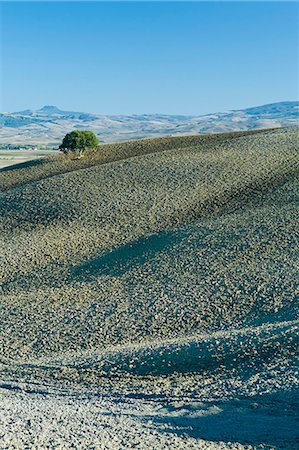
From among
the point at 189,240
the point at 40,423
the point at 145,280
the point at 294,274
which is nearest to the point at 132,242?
the point at 189,240

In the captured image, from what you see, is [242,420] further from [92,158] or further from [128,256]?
[92,158]

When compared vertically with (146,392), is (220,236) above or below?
above

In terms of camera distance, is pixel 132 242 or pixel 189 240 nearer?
pixel 189 240

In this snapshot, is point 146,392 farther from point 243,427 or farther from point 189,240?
point 189,240

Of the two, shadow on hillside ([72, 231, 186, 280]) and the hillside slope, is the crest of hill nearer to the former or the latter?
the hillside slope

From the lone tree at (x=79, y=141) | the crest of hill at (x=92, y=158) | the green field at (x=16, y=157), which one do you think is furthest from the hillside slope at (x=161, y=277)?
the green field at (x=16, y=157)

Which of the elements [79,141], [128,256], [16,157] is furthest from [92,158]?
[16,157]

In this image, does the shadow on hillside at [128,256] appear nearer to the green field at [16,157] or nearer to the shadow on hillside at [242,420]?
the shadow on hillside at [242,420]
